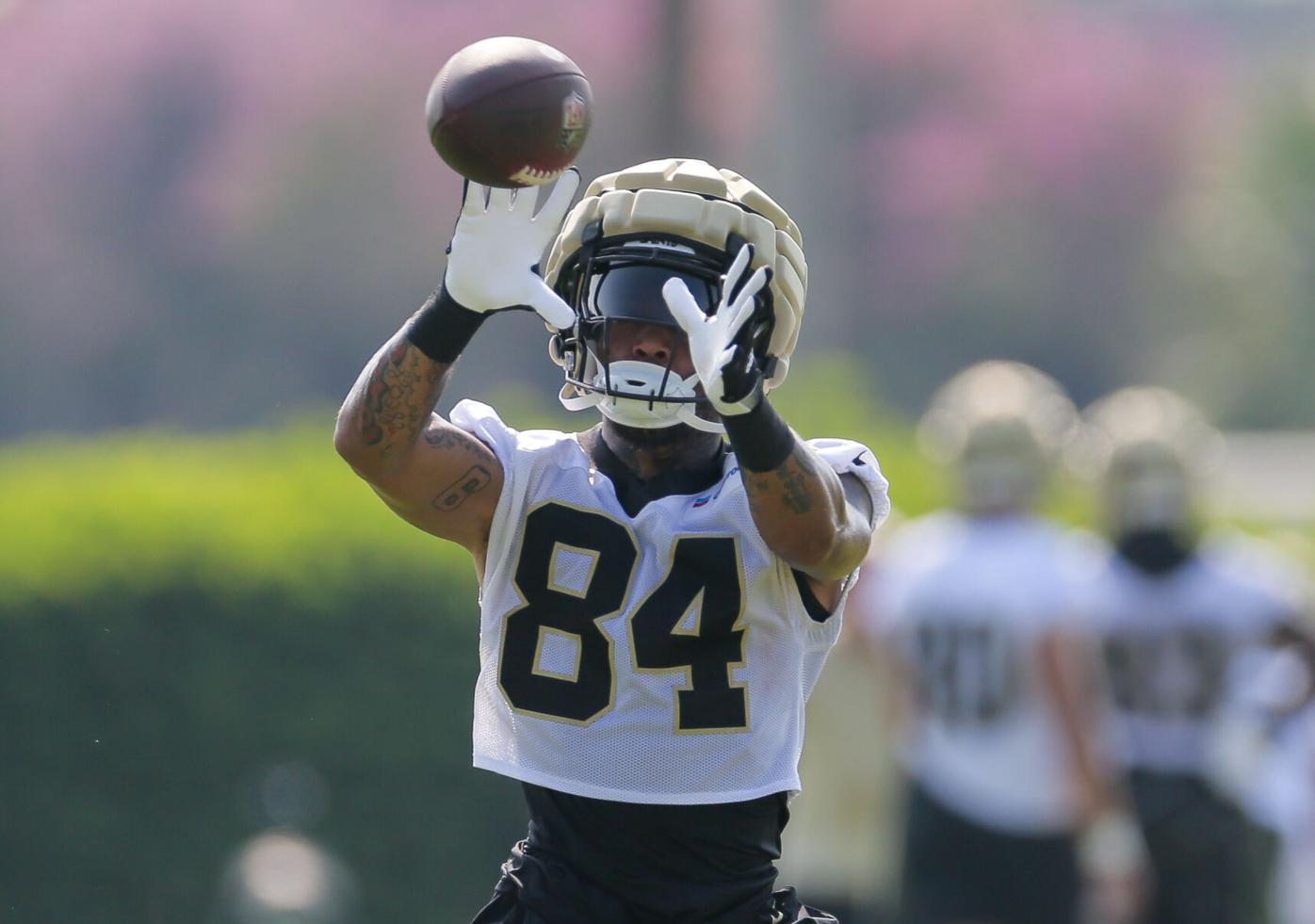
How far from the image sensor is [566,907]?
319cm

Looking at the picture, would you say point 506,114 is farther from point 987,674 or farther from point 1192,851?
point 1192,851

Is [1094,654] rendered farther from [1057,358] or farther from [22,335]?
[1057,358]

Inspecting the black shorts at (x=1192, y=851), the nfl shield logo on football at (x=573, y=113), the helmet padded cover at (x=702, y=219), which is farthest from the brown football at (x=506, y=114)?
the black shorts at (x=1192, y=851)

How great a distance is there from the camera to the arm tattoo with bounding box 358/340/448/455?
3.01 metres

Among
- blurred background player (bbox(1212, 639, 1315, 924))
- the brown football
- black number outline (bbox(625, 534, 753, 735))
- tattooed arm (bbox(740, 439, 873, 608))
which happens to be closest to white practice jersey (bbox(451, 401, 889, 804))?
black number outline (bbox(625, 534, 753, 735))

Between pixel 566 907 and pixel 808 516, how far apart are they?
70cm

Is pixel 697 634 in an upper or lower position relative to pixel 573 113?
lower

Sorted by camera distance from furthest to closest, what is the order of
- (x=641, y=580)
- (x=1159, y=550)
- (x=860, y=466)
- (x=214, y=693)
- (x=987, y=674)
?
(x=214, y=693), (x=1159, y=550), (x=987, y=674), (x=860, y=466), (x=641, y=580)

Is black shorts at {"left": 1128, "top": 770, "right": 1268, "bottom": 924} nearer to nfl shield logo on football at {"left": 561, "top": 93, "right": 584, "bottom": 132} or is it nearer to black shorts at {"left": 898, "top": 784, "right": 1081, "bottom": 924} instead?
black shorts at {"left": 898, "top": 784, "right": 1081, "bottom": 924}

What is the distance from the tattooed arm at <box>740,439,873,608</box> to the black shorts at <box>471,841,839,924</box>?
21.2 inches

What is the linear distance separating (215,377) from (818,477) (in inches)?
568

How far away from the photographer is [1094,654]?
6176 millimetres

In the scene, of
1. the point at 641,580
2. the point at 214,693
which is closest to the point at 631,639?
the point at 641,580

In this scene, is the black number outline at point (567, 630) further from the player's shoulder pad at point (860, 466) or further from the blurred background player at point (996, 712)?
the blurred background player at point (996, 712)
